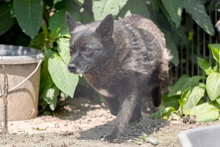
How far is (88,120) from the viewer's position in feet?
24.1

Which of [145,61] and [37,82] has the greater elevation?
[145,61]

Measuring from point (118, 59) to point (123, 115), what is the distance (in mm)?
512

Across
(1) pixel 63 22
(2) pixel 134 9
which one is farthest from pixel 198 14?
(1) pixel 63 22

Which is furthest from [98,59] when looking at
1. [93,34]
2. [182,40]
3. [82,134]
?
[182,40]

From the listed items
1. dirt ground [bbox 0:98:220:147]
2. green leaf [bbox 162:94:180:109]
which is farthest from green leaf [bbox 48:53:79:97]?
green leaf [bbox 162:94:180:109]

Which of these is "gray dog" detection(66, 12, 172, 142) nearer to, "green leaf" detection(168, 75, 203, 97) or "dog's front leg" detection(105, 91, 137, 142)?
"dog's front leg" detection(105, 91, 137, 142)

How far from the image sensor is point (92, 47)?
18.7 feet

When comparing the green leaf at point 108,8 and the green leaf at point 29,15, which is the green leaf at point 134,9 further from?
the green leaf at point 29,15

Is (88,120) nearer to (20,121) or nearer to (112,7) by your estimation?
(20,121)

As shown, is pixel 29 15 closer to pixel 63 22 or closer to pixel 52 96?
pixel 63 22

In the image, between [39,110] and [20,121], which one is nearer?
[20,121]

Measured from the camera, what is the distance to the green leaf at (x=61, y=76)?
6.94 meters

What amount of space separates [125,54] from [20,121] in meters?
1.78

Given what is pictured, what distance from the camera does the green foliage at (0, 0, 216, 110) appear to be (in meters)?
7.04
